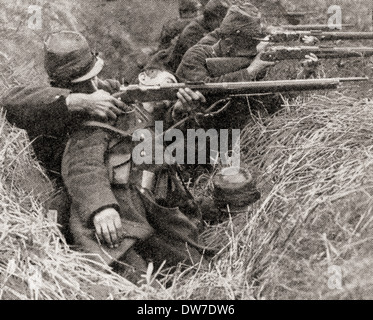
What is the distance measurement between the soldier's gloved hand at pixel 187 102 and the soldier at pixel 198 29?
2122 millimetres

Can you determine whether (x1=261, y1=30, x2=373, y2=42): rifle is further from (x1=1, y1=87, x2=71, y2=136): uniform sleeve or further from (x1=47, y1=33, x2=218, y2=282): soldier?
(x1=1, y1=87, x2=71, y2=136): uniform sleeve

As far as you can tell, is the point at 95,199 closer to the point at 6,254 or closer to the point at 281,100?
the point at 6,254

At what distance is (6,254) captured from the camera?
343 centimetres

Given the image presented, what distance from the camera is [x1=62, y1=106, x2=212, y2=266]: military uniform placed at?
3879 mm

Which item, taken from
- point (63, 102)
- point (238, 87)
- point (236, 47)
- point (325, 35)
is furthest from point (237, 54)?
point (63, 102)

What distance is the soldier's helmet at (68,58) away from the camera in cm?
411

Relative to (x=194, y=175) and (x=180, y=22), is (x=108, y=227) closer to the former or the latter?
(x=194, y=175)

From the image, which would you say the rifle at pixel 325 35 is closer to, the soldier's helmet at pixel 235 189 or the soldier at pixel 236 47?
the soldier at pixel 236 47

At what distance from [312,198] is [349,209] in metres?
0.31

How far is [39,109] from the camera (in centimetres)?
411

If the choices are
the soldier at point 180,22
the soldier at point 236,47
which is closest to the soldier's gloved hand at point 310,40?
the soldier at point 236,47

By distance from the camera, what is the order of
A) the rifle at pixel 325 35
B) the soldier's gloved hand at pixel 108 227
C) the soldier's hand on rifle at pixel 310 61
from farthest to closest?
the rifle at pixel 325 35
the soldier's hand on rifle at pixel 310 61
the soldier's gloved hand at pixel 108 227

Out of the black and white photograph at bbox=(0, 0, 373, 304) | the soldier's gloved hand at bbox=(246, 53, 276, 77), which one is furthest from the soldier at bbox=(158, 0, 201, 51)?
the soldier's gloved hand at bbox=(246, 53, 276, 77)

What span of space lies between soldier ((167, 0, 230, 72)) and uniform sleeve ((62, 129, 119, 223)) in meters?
2.75
